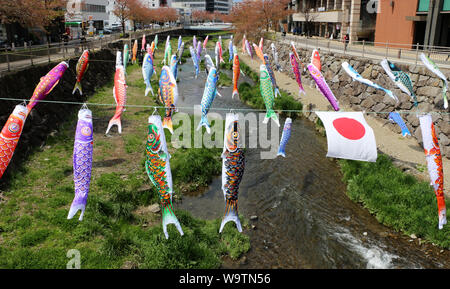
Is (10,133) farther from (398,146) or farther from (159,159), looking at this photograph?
(398,146)

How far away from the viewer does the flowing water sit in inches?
349

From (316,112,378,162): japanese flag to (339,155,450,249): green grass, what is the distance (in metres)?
3.75

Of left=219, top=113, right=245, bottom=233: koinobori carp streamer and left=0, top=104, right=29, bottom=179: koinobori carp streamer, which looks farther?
left=0, top=104, right=29, bottom=179: koinobori carp streamer

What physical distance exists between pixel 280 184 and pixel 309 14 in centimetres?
4029

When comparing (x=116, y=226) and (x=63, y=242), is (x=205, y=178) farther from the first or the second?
(x=63, y=242)

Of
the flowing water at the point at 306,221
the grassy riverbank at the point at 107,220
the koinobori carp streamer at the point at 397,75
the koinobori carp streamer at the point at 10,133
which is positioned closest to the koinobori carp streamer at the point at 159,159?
the grassy riverbank at the point at 107,220

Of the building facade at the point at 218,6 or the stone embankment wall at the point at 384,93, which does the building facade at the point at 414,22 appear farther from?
the building facade at the point at 218,6

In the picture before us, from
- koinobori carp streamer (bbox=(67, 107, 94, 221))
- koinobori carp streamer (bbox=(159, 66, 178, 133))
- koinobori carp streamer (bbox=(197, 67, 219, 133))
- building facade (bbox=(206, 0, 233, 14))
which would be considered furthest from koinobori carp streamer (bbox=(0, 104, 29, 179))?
building facade (bbox=(206, 0, 233, 14))

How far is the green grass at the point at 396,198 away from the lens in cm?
962

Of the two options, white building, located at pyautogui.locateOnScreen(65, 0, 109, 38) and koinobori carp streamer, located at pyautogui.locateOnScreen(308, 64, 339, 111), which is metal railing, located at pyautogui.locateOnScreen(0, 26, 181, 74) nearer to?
koinobori carp streamer, located at pyautogui.locateOnScreen(308, 64, 339, 111)

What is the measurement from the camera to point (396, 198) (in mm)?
10680

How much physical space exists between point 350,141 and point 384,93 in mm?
12113

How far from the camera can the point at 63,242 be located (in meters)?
8.15

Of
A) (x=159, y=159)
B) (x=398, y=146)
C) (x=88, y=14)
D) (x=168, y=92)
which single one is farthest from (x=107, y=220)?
(x=88, y=14)
